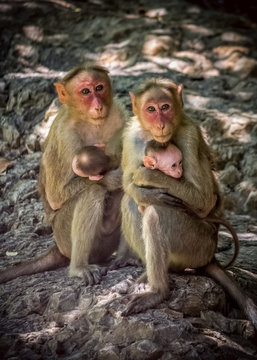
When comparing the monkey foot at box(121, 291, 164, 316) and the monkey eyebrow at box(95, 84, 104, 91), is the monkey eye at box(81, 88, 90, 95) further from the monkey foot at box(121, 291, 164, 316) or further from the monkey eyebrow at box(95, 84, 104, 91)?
the monkey foot at box(121, 291, 164, 316)

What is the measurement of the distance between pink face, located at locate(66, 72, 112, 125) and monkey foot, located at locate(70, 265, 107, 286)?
120 cm

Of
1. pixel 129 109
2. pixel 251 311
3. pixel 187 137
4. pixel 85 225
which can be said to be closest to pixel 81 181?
pixel 85 225

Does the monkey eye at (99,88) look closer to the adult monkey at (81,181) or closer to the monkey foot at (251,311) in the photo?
the adult monkey at (81,181)

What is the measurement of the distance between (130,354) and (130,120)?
1828mm

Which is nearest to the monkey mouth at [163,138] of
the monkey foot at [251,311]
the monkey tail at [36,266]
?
the monkey foot at [251,311]

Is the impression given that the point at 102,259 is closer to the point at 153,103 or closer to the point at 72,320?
the point at 72,320

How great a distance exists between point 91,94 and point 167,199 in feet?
3.90

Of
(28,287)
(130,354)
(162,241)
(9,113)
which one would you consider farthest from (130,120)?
(9,113)

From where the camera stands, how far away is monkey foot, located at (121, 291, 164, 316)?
11.8ft

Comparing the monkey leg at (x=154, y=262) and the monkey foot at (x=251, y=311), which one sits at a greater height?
the monkey leg at (x=154, y=262)

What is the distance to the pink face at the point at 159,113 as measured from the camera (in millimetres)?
3766

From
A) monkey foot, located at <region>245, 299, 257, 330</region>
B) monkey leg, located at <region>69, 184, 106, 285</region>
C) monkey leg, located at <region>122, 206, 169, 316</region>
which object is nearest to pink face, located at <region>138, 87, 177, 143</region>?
monkey leg, located at <region>122, 206, 169, 316</region>

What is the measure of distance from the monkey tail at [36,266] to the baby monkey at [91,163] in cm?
78

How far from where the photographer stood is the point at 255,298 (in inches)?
166
